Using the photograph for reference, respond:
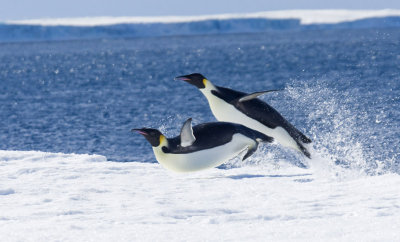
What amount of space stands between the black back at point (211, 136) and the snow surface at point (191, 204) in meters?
0.37

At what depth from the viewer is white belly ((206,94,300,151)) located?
9500 mm

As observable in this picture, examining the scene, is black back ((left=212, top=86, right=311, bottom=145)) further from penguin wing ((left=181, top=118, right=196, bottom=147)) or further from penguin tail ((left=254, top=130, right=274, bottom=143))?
penguin wing ((left=181, top=118, right=196, bottom=147))

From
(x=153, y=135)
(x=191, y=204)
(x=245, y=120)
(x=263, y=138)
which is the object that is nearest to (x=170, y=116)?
(x=245, y=120)

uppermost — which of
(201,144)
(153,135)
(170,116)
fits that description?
(153,135)

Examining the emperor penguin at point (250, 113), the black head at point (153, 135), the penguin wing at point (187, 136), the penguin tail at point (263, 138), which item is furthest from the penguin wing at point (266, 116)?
the black head at point (153, 135)

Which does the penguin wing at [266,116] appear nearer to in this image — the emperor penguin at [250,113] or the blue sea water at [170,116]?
the emperor penguin at [250,113]

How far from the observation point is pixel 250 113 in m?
9.52

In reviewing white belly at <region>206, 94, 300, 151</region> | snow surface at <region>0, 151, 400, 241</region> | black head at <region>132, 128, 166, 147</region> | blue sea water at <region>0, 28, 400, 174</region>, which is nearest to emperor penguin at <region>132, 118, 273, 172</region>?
black head at <region>132, 128, 166, 147</region>

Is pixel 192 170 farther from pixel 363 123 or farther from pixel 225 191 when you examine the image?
pixel 363 123

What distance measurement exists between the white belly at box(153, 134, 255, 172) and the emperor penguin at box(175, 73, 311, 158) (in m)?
0.68

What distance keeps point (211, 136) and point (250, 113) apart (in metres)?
1.00

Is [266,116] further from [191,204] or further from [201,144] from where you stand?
[191,204]

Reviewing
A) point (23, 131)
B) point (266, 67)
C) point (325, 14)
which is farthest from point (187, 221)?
point (325, 14)

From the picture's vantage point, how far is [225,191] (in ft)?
24.4
